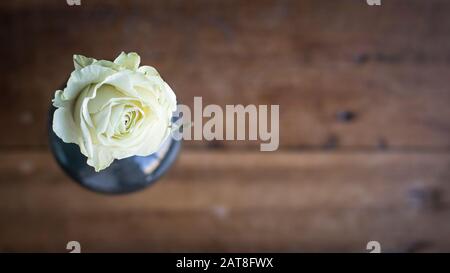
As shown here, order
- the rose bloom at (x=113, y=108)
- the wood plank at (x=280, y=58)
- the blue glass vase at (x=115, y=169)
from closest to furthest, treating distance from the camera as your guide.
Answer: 1. the rose bloom at (x=113, y=108)
2. the blue glass vase at (x=115, y=169)
3. the wood plank at (x=280, y=58)

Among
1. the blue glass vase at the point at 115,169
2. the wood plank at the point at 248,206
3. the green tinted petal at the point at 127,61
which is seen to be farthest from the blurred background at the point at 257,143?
the green tinted petal at the point at 127,61

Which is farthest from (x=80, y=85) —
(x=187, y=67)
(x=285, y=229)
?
(x=285, y=229)

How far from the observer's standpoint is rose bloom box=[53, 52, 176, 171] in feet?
→ 1.31

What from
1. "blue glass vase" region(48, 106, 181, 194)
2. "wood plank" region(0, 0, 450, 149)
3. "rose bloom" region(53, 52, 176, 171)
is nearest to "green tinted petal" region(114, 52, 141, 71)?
"rose bloom" region(53, 52, 176, 171)

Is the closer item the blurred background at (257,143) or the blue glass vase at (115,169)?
the blue glass vase at (115,169)

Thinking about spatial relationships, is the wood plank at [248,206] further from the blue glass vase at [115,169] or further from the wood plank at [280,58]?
the blue glass vase at [115,169]

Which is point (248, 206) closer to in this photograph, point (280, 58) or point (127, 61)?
point (280, 58)

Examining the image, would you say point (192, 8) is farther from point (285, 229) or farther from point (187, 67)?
point (285, 229)

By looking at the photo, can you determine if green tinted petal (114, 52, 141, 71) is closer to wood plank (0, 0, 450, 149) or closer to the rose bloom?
the rose bloom

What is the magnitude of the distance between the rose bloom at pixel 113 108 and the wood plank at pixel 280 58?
28 centimetres

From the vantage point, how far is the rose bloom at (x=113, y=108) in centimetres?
40
